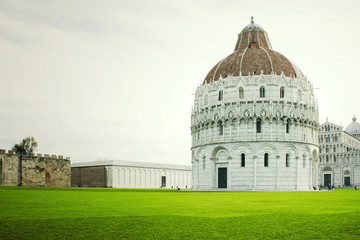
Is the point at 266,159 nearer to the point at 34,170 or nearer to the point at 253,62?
the point at 253,62

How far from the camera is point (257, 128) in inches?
2174

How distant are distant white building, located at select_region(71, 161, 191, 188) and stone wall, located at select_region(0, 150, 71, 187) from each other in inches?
409

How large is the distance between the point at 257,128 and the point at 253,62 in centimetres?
1099

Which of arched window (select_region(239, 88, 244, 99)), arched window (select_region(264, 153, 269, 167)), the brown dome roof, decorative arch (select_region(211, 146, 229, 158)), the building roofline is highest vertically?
the brown dome roof

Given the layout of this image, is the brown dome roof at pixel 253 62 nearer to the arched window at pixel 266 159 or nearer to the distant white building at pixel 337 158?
the arched window at pixel 266 159

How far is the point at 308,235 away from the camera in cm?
962

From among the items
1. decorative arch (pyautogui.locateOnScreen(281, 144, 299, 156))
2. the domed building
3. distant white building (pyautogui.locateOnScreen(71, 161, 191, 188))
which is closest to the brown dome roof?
the domed building

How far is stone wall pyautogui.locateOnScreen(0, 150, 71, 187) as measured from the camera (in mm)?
59531

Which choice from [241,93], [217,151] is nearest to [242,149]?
[217,151]

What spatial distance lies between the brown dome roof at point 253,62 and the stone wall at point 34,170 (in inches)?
1191

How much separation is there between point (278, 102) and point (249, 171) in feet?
36.0

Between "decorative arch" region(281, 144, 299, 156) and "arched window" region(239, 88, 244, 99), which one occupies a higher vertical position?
"arched window" region(239, 88, 244, 99)

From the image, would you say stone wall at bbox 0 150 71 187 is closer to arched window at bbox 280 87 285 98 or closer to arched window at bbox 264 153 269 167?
arched window at bbox 264 153 269 167

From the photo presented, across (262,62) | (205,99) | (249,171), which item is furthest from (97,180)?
(262,62)
